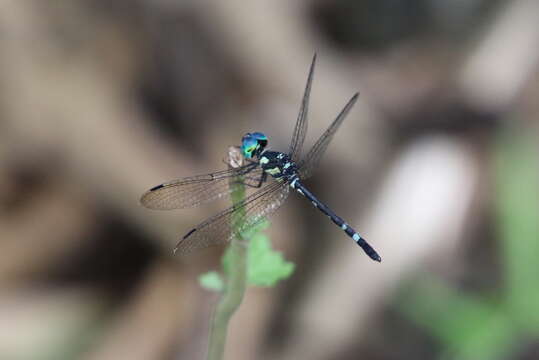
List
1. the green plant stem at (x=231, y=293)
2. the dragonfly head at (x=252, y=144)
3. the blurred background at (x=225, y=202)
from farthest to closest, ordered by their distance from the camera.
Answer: the blurred background at (x=225, y=202) → the dragonfly head at (x=252, y=144) → the green plant stem at (x=231, y=293)

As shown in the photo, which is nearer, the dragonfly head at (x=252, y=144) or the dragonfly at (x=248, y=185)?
the dragonfly at (x=248, y=185)

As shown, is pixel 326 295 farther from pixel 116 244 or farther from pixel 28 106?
pixel 28 106

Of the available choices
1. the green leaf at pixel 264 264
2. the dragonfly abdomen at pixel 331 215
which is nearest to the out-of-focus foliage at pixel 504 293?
the dragonfly abdomen at pixel 331 215

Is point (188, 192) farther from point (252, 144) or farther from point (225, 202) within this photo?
point (225, 202)

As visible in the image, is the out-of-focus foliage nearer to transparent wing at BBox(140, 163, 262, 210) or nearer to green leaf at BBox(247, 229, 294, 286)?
transparent wing at BBox(140, 163, 262, 210)

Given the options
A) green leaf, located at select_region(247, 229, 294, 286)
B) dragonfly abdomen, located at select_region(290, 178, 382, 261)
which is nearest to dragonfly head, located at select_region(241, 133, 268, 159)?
dragonfly abdomen, located at select_region(290, 178, 382, 261)

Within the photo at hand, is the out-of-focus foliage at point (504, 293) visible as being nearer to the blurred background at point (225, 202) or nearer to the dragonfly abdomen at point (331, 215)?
the blurred background at point (225, 202)

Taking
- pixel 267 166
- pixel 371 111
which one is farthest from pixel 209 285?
pixel 371 111
